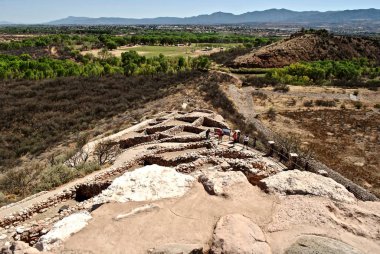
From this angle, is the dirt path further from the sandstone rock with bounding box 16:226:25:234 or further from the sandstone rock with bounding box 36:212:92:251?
the sandstone rock with bounding box 16:226:25:234

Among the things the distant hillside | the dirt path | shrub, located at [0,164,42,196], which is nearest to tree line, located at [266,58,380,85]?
the distant hillside

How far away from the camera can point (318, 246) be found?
9859 mm

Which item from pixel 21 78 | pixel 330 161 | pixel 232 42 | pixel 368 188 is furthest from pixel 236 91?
pixel 232 42

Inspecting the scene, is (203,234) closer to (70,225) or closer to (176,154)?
(70,225)

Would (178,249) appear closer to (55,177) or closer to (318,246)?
(318,246)

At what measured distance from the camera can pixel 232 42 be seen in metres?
129

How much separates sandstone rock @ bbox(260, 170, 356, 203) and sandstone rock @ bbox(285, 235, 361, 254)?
2540mm

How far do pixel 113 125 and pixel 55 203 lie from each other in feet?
49.9

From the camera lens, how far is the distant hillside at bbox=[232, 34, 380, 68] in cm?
6731

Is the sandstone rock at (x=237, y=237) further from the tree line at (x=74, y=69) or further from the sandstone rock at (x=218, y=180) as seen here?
the tree line at (x=74, y=69)

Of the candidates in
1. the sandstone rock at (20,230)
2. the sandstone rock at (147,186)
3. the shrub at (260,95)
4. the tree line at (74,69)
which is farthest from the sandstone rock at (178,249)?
the tree line at (74,69)

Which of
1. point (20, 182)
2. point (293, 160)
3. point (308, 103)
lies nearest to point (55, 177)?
point (20, 182)

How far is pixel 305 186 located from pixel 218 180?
321cm

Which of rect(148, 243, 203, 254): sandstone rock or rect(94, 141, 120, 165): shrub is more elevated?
rect(148, 243, 203, 254): sandstone rock
